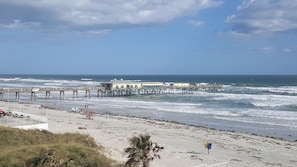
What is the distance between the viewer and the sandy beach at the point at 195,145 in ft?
66.1

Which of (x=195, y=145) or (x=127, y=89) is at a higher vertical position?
(x=127, y=89)

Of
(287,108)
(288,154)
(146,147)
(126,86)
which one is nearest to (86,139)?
(146,147)

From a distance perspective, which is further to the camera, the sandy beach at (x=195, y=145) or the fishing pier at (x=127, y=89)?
the fishing pier at (x=127, y=89)

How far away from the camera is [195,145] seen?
2478 cm

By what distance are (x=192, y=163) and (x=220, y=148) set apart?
215 inches

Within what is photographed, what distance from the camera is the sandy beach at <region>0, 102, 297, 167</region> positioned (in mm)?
20141

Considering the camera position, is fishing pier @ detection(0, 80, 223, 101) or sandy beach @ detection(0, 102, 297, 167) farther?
fishing pier @ detection(0, 80, 223, 101)

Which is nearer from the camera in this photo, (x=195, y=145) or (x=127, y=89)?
(x=195, y=145)

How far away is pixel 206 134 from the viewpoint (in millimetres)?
29344

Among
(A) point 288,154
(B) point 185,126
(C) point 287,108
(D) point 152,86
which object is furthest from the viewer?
(D) point 152,86

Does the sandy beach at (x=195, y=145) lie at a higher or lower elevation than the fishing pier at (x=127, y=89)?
lower

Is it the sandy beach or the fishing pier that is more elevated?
the fishing pier

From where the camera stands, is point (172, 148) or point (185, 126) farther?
point (185, 126)

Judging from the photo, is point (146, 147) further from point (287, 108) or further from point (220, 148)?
point (287, 108)
